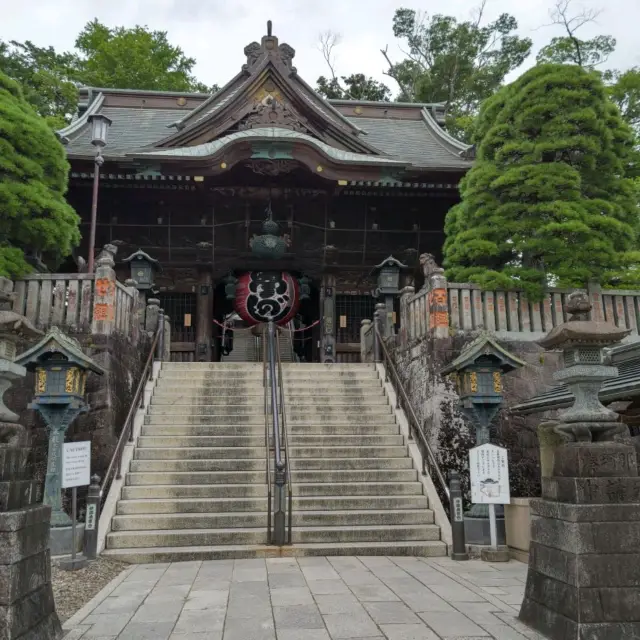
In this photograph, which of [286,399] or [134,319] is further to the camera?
[134,319]

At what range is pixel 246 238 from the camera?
1530 centimetres

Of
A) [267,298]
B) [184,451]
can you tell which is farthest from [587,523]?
[267,298]

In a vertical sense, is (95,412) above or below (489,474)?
above

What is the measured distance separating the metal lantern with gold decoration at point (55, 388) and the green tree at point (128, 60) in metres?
24.3

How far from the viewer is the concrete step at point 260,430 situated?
9.36 meters

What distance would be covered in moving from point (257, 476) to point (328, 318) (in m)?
7.57

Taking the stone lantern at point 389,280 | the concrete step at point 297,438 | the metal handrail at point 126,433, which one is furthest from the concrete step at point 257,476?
the stone lantern at point 389,280

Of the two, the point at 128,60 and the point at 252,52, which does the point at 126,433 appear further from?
the point at 128,60

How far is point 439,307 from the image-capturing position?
9.59 meters

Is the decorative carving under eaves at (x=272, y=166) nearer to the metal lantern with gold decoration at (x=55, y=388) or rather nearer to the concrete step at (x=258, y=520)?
the metal lantern with gold decoration at (x=55, y=388)

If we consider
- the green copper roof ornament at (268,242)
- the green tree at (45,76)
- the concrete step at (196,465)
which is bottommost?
the concrete step at (196,465)

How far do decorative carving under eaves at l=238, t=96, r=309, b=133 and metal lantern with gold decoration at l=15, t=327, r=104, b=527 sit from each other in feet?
33.0

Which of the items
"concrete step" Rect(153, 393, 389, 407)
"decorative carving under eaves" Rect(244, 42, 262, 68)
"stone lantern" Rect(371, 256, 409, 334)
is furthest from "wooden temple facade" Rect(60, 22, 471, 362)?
"concrete step" Rect(153, 393, 389, 407)

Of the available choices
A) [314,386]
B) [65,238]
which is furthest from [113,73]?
[314,386]
